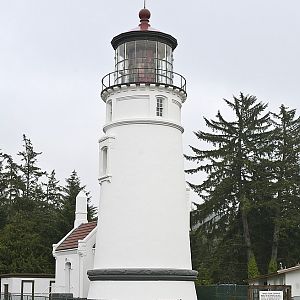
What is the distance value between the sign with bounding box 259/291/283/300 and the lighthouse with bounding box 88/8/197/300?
2.80 m

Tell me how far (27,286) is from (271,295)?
48.9ft

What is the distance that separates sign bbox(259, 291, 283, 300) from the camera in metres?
19.0

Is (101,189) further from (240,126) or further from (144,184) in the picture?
(240,126)

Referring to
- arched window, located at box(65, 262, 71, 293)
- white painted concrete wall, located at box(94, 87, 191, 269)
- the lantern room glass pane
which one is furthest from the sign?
arched window, located at box(65, 262, 71, 293)

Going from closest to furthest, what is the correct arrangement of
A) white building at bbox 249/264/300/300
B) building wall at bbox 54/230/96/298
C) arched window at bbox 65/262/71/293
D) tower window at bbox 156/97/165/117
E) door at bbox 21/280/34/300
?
1. tower window at bbox 156/97/165/117
2. white building at bbox 249/264/300/300
3. building wall at bbox 54/230/96/298
4. arched window at bbox 65/262/71/293
5. door at bbox 21/280/34/300

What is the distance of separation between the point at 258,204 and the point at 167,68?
15013 millimetres

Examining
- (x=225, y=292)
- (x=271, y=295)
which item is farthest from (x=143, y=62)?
(x=225, y=292)

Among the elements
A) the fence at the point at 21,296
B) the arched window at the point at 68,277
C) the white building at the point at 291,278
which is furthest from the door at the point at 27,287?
the white building at the point at 291,278

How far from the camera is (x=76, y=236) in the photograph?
2798 cm

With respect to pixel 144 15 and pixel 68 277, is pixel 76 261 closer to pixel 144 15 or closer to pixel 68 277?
pixel 68 277

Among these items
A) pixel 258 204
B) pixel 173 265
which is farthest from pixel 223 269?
pixel 173 265

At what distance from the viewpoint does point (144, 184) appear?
68.0 ft

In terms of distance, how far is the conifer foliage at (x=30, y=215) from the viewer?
37.0 metres

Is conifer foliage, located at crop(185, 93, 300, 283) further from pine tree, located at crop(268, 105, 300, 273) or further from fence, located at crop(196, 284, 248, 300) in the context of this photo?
fence, located at crop(196, 284, 248, 300)
